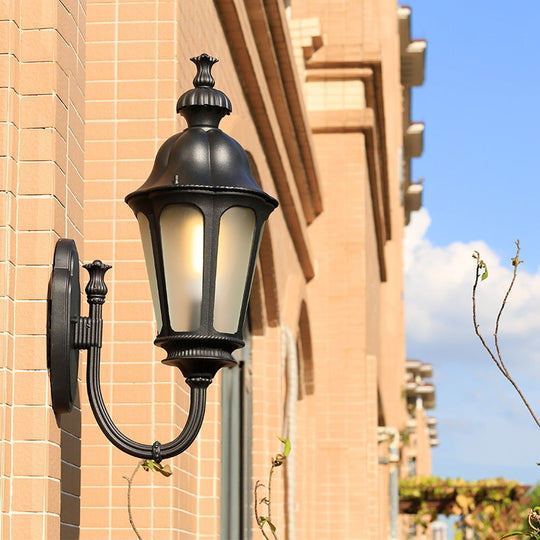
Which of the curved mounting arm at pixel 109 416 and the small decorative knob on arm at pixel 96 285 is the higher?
the small decorative knob on arm at pixel 96 285

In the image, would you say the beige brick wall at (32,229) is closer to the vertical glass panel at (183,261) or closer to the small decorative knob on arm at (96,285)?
the small decorative knob on arm at (96,285)

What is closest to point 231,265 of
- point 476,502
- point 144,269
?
point 144,269

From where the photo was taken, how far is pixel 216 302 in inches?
138

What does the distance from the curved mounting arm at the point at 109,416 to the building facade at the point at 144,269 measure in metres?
0.25

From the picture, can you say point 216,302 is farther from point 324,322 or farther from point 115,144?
point 324,322

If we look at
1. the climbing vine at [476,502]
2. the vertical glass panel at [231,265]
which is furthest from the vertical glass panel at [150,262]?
the climbing vine at [476,502]

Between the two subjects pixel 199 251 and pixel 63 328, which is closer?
pixel 199 251

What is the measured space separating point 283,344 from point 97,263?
8553 mm

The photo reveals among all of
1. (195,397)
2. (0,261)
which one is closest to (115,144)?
(0,261)

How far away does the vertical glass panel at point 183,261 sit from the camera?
11.5 ft

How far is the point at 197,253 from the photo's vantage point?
3531 mm

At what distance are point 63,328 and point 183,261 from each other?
2.12ft

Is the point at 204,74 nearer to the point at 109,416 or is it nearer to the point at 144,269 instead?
the point at 109,416

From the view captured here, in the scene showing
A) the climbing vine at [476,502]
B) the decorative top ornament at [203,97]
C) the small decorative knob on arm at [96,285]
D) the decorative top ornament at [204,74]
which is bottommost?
the climbing vine at [476,502]
